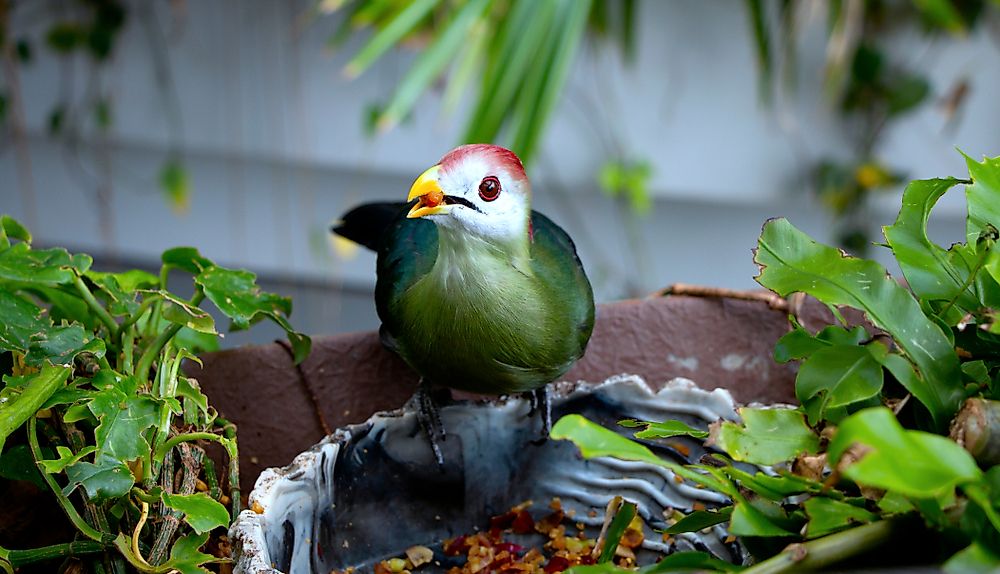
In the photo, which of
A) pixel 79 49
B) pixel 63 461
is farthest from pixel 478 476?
pixel 79 49

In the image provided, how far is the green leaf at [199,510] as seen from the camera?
0.67 metres

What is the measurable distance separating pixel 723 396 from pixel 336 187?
1885 millimetres

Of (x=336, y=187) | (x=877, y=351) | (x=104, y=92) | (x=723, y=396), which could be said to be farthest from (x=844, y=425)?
(x=104, y=92)

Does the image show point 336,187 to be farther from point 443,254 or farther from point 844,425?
point 844,425

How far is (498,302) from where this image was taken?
896 millimetres

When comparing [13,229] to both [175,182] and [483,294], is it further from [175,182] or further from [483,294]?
[175,182]

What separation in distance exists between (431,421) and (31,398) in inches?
14.2

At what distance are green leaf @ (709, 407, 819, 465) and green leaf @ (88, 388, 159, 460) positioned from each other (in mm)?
402

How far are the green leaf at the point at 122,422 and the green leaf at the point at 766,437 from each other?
40cm

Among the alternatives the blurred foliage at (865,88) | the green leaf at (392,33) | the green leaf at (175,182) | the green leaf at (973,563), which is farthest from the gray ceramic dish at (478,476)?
the green leaf at (175,182)

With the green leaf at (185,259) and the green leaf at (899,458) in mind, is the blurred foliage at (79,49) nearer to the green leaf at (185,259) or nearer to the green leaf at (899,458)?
the green leaf at (185,259)

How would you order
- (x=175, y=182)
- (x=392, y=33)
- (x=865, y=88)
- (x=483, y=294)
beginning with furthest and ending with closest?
(x=175, y=182) < (x=865, y=88) < (x=392, y=33) < (x=483, y=294)

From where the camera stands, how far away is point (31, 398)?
2.27 feet

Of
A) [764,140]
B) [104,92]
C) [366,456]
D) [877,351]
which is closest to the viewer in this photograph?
[877,351]
